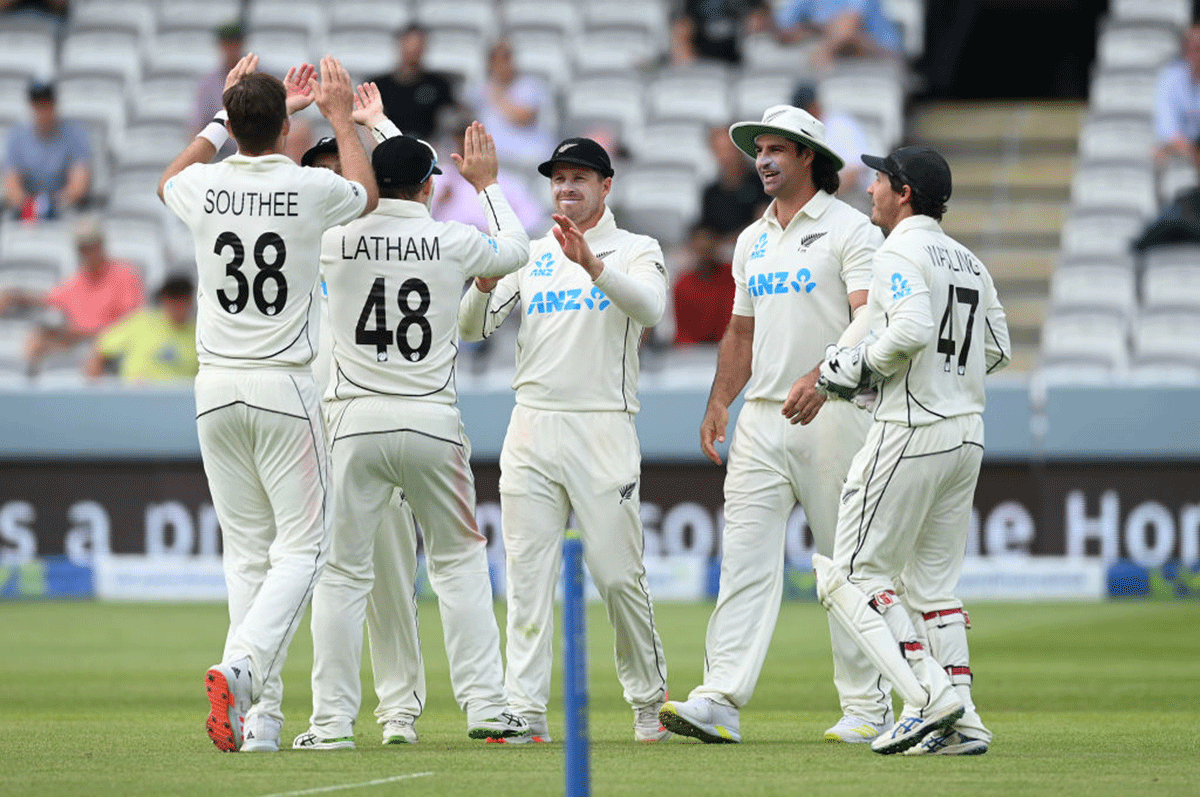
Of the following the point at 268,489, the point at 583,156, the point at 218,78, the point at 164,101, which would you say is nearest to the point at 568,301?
the point at 583,156

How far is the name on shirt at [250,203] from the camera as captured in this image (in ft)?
22.8

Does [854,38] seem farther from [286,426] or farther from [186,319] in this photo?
[286,426]

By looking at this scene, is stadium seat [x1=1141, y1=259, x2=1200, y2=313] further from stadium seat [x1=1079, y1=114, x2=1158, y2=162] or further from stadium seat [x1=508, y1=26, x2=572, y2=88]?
stadium seat [x1=508, y1=26, x2=572, y2=88]

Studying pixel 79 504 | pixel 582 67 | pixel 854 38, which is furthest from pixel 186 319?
pixel 854 38

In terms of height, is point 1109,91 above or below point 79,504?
above

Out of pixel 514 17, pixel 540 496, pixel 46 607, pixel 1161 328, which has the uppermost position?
pixel 514 17

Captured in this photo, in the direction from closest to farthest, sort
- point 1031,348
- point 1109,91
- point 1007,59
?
point 1031,348 → point 1109,91 → point 1007,59

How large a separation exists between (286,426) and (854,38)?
12.2m

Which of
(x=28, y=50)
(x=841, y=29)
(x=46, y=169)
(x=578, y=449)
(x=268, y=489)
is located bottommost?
(x=268, y=489)

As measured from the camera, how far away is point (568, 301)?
7.75 metres

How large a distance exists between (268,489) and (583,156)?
6.18 ft

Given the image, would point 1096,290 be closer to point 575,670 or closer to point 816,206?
point 816,206

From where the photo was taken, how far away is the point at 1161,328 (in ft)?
49.4

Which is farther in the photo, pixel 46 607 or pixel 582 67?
pixel 582 67
